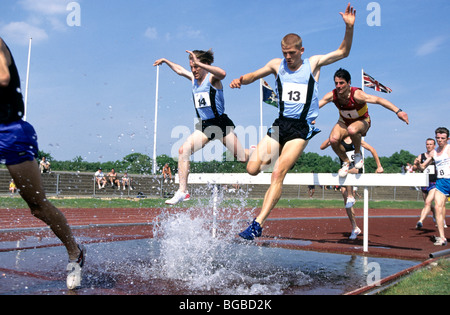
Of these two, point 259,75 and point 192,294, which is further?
point 259,75

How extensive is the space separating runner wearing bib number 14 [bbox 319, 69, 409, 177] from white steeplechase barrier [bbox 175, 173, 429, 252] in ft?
0.57

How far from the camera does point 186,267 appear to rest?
4688mm

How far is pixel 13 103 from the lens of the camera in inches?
138

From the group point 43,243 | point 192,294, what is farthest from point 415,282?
point 43,243

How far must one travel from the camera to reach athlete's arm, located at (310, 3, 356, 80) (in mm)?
4867

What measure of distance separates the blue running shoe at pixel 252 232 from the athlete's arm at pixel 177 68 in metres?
2.81

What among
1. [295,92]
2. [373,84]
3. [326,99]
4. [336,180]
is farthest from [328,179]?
[373,84]

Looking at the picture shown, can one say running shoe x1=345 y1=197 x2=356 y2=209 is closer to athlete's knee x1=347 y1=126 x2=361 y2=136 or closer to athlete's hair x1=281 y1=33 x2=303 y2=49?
athlete's knee x1=347 y1=126 x2=361 y2=136

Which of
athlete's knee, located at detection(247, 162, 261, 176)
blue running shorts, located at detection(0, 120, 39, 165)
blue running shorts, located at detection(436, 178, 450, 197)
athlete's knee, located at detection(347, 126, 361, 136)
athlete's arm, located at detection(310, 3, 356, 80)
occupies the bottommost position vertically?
blue running shorts, located at detection(436, 178, 450, 197)

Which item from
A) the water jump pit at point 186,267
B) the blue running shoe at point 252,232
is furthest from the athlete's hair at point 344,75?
the blue running shoe at point 252,232

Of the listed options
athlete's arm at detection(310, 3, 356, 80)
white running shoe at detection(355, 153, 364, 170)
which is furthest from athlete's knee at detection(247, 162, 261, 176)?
white running shoe at detection(355, 153, 364, 170)

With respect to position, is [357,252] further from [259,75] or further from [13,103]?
[13,103]

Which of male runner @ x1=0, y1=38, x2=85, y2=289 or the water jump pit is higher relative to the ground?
male runner @ x1=0, y1=38, x2=85, y2=289

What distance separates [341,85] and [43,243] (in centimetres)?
490
